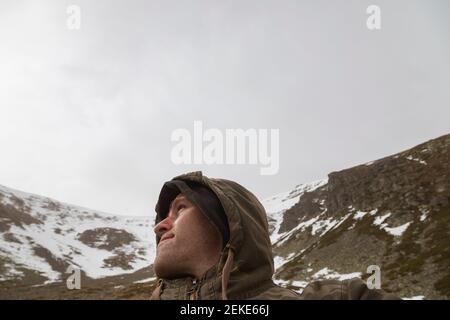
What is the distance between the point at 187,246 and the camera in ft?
13.3

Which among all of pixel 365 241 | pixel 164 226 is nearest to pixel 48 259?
pixel 365 241

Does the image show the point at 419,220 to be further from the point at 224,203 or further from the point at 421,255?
the point at 224,203

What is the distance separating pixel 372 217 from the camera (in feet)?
261

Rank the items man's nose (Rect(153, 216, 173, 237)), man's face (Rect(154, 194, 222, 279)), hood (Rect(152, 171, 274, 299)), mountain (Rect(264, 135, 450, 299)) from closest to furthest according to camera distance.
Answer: hood (Rect(152, 171, 274, 299)) → man's face (Rect(154, 194, 222, 279)) → man's nose (Rect(153, 216, 173, 237)) → mountain (Rect(264, 135, 450, 299))

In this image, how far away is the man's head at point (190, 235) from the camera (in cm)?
399

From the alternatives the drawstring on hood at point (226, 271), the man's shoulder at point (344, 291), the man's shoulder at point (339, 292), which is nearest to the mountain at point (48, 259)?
the drawstring on hood at point (226, 271)

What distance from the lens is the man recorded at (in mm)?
3715

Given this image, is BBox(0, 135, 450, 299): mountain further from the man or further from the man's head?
the man's head

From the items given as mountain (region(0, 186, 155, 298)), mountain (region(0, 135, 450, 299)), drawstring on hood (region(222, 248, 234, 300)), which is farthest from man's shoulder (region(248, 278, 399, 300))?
mountain (region(0, 186, 155, 298))

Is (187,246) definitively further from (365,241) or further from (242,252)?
(365,241)

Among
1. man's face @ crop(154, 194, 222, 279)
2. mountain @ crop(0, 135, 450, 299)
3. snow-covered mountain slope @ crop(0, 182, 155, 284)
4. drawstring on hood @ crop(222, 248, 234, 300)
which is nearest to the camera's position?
drawstring on hood @ crop(222, 248, 234, 300)

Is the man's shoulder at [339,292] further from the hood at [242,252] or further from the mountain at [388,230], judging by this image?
the mountain at [388,230]

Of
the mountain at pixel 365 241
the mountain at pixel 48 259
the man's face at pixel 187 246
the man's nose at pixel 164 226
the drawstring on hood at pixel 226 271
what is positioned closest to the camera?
the drawstring on hood at pixel 226 271

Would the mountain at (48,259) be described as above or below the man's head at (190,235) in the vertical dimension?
below
